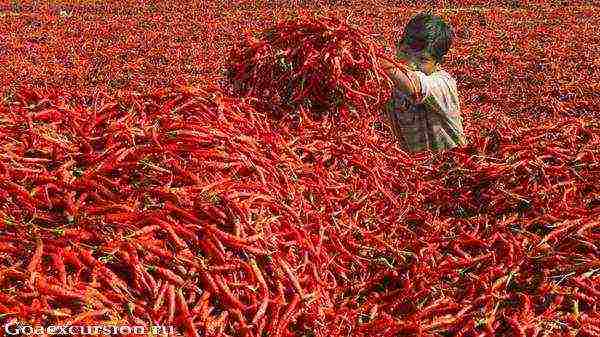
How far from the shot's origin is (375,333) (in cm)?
328

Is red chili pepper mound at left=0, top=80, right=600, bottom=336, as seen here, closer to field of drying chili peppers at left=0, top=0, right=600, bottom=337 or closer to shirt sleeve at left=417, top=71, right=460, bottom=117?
field of drying chili peppers at left=0, top=0, right=600, bottom=337

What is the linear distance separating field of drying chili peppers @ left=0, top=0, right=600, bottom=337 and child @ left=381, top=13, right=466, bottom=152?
0.76ft

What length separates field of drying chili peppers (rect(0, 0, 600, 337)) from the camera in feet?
10.1

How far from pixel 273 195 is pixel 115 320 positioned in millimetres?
1309

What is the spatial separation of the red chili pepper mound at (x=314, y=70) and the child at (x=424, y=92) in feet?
0.86

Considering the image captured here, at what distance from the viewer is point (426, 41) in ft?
18.4

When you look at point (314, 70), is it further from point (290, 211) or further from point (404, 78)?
point (290, 211)

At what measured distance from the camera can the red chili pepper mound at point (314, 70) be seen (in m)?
5.02

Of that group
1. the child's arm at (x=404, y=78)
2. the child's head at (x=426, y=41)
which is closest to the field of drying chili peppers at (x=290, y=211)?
the child's arm at (x=404, y=78)

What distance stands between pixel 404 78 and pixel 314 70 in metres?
0.83

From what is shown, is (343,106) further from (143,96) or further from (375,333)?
(375,333)

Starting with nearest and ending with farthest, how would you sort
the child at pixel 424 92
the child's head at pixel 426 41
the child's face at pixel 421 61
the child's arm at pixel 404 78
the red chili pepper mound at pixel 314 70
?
the red chili pepper mound at pixel 314 70 → the child's arm at pixel 404 78 → the child at pixel 424 92 → the child's head at pixel 426 41 → the child's face at pixel 421 61

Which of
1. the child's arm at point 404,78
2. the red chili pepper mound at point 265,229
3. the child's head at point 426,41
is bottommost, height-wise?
the red chili pepper mound at point 265,229

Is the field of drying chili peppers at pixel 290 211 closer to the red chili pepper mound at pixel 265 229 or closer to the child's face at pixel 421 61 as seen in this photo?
the red chili pepper mound at pixel 265 229
